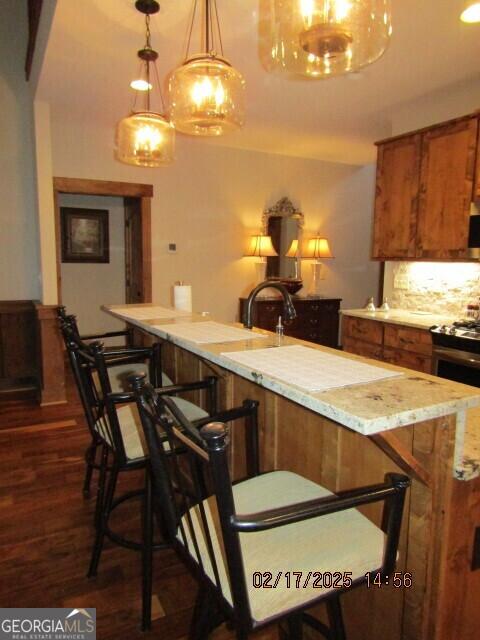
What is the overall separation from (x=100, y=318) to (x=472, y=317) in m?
4.77

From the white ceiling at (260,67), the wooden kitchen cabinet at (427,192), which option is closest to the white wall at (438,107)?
the white ceiling at (260,67)

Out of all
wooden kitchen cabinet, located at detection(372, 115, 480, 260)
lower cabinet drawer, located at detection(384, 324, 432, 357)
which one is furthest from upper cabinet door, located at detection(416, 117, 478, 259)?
lower cabinet drawer, located at detection(384, 324, 432, 357)

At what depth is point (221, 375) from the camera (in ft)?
6.15

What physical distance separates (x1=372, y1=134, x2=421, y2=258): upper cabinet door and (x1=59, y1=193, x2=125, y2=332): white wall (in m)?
3.69

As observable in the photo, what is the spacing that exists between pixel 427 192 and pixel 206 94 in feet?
7.29

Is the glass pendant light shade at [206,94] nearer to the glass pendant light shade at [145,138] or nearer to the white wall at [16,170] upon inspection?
the glass pendant light shade at [145,138]

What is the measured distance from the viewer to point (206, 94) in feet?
6.67

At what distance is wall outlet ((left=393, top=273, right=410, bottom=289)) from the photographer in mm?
4105

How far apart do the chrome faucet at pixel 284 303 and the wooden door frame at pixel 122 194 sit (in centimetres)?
320

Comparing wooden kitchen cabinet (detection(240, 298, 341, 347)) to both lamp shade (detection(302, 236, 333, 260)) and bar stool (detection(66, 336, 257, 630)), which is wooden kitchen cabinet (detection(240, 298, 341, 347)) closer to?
lamp shade (detection(302, 236, 333, 260))

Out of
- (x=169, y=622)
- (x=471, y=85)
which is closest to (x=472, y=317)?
(x=471, y=85)

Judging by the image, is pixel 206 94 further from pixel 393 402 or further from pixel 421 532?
pixel 421 532

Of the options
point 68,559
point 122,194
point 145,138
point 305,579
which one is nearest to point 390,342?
point 145,138

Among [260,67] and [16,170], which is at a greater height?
[260,67]
